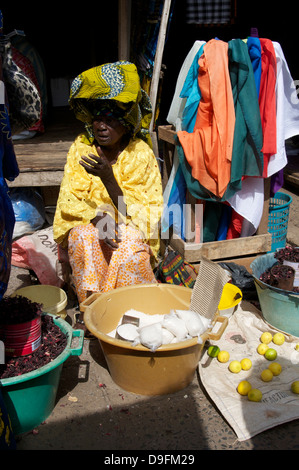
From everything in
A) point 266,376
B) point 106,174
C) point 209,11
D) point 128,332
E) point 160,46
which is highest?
point 209,11

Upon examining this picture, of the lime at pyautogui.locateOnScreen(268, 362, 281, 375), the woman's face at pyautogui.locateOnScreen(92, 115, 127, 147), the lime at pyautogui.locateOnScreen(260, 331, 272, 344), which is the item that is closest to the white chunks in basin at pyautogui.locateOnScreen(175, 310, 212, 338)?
the lime at pyautogui.locateOnScreen(268, 362, 281, 375)

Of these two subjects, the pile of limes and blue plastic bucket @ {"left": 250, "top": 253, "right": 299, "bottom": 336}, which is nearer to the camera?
the pile of limes

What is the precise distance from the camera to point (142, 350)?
207 cm

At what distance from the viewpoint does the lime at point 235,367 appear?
2.43 m

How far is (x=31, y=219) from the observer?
13.7ft

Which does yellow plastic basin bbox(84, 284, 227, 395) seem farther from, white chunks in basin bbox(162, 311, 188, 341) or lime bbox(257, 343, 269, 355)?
lime bbox(257, 343, 269, 355)

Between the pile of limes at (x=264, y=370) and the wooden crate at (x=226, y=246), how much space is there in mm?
837

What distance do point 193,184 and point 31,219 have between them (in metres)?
1.88

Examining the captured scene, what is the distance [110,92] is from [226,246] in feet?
5.00

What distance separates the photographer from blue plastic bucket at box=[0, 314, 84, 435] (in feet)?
6.05

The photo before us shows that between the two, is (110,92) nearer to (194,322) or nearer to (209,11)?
(194,322)

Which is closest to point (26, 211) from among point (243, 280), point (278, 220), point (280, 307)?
point (243, 280)

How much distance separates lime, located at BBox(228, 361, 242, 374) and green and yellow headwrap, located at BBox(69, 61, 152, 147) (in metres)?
1.75

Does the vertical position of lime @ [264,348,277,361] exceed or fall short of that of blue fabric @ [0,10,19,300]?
it falls short
